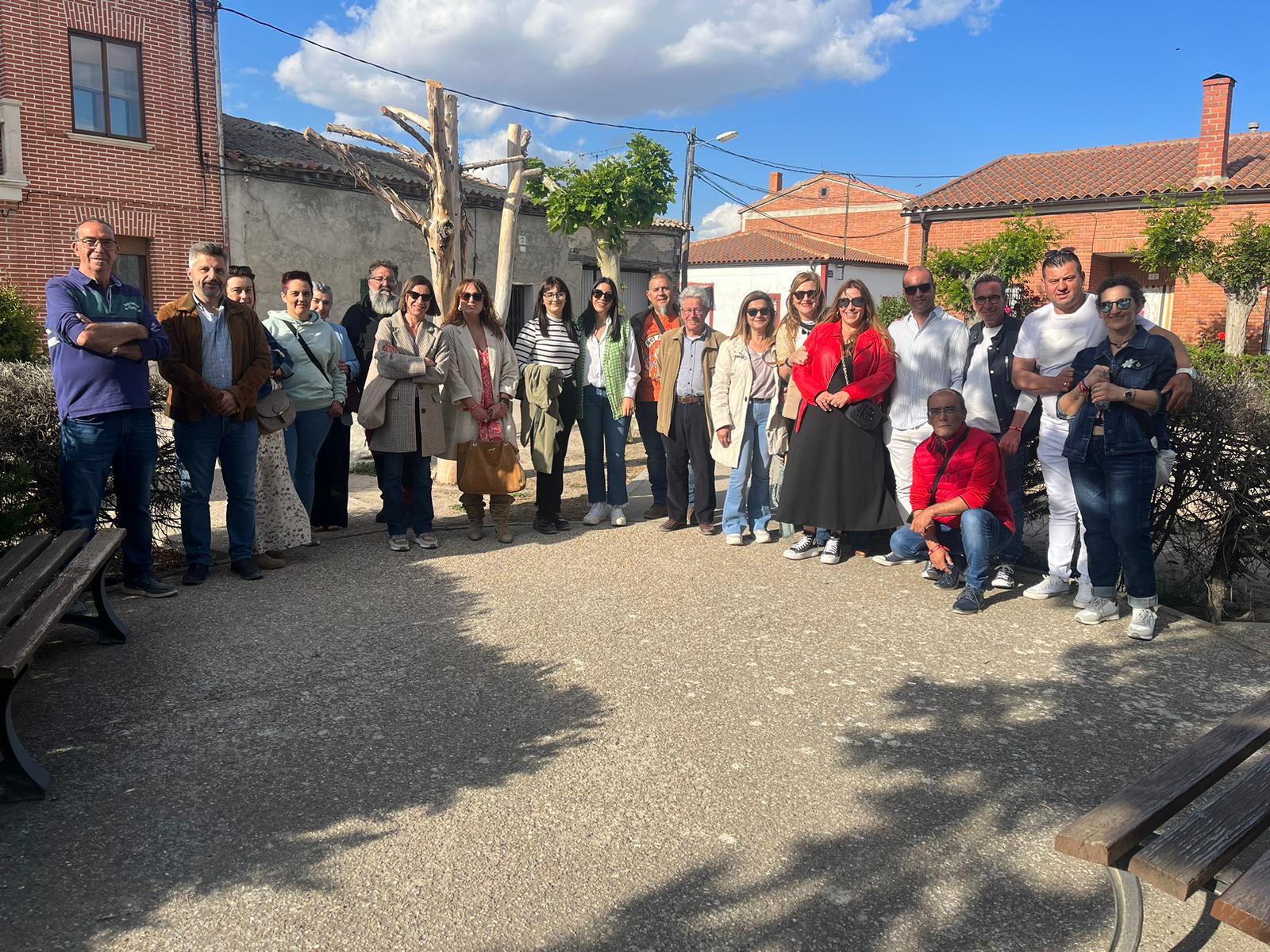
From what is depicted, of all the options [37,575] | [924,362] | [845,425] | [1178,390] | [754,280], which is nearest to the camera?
[37,575]

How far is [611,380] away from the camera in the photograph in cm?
743

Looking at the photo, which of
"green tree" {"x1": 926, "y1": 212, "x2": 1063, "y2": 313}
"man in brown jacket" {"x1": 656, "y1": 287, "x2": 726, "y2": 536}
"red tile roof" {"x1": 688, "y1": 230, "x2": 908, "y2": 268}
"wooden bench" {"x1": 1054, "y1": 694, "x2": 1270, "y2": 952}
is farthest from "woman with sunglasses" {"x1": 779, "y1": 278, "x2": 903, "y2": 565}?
"red tile roof" {"x1": 688, "y1": 230, "x2": 908, "y2": 268}

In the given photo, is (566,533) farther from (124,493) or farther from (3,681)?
(3,681)

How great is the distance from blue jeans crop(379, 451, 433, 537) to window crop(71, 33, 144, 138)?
12.5 m

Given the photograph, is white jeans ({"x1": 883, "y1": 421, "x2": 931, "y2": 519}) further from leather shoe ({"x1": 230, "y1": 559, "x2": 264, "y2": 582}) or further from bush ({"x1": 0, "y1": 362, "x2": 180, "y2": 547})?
bush ({"x1": 0, "y1": 362, "x2": 180, "y2": 547})

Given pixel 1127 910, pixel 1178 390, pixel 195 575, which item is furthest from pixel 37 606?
pixel 1178 390

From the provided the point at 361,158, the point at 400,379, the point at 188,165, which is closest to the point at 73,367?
the point at 400,379

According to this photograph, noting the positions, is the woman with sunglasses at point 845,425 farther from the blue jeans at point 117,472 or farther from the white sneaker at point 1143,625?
the blue jeans at point 117,472

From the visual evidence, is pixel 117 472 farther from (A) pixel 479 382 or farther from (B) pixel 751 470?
(B) pixel 751 470

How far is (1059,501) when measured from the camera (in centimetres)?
578

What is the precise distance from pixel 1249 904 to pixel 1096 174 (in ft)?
95.0

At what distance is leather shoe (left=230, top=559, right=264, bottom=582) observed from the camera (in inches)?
234

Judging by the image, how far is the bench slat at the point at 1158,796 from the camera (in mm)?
2256

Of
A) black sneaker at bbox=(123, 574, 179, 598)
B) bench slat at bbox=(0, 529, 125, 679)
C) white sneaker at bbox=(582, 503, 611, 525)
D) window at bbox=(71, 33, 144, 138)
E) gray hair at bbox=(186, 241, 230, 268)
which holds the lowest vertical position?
black sneaker at bbox=(123, 574, 179, 598)
